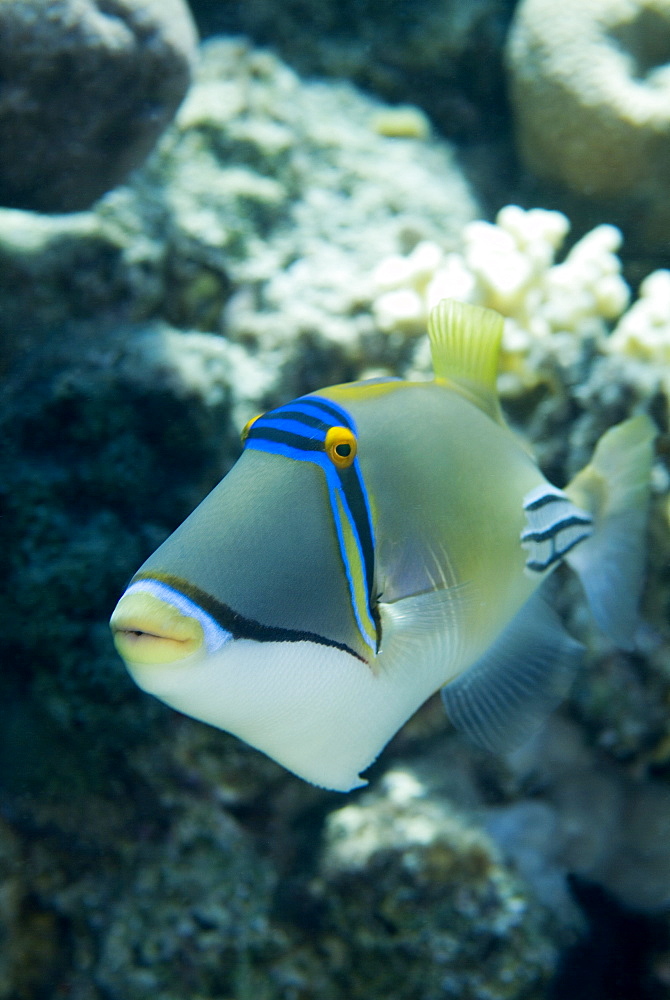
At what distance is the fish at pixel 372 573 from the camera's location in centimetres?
85

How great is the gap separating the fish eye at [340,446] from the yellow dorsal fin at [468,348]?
0.51 m

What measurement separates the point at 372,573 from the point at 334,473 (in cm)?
17

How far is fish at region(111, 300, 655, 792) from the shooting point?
85cm

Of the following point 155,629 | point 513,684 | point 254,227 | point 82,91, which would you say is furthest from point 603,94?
point 155,629

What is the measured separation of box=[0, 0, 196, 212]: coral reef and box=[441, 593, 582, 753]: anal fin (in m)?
2.49

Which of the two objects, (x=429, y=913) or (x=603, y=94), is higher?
(x=603, y=94)

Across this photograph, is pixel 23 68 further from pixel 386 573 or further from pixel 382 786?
pixel 382 786

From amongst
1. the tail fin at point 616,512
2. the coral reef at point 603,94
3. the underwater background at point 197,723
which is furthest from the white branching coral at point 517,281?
the tail fin at point 616,512

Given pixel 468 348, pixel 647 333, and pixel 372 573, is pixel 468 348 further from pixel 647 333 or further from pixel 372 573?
pixel 647 333

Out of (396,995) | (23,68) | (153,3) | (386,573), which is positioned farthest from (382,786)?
(153,3)

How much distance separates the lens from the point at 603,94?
3.25 m

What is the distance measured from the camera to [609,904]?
8.00 feet

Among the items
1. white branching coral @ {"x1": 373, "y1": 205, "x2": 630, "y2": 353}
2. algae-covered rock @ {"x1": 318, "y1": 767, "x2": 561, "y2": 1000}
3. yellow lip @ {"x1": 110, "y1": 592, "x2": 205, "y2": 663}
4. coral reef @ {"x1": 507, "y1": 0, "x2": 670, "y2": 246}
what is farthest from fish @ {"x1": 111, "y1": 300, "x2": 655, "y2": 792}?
coral reef @ {"x1": 507, "y1": 0, "x2": 670, "y2": 246}

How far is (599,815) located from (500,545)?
1743 mm
